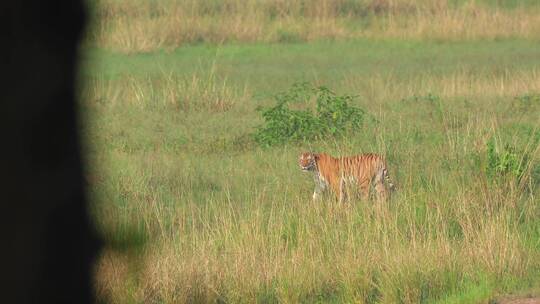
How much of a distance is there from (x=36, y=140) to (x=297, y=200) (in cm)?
463

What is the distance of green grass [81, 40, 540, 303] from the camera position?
6.14 meters

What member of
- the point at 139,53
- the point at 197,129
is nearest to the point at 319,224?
the point at 197,129

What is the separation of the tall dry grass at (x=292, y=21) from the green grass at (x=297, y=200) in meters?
3.28

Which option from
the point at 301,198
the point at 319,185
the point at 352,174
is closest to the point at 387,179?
the point at 352,174

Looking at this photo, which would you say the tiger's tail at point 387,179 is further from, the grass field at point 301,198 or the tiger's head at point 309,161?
the tiger's head at point 309,161

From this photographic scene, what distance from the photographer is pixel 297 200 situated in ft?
24.2

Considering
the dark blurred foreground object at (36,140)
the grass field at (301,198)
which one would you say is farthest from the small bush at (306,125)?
the dark blurred foreground object at (36,140)

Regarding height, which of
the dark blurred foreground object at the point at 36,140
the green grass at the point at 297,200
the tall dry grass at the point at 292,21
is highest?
the tall dry grass at the point at 292,21

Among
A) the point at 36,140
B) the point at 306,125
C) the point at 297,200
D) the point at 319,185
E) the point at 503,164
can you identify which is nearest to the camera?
the point at 36,140

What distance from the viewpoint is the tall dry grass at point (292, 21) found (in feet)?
61.7

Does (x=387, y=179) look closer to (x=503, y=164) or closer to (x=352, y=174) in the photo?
(x=352, y=174)

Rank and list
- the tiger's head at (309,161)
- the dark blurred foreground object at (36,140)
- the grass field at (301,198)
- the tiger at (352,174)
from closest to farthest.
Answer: the dark blurred foreground object at (36,140) < the grass field at (301,198) < the tiger at (352,174) < the tiger's head at (309,161)

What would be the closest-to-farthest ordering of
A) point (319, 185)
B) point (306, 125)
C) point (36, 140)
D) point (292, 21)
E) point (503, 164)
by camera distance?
1. point (36, 140)
2. point (503, 164)
3. point (319, 185)
4. point (306, 125)
5. point (292, 21)

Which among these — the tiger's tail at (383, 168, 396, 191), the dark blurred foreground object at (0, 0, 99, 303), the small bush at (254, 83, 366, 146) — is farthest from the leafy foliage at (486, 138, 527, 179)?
the dark blurred foreground object at (0, 0, 99, 303)
